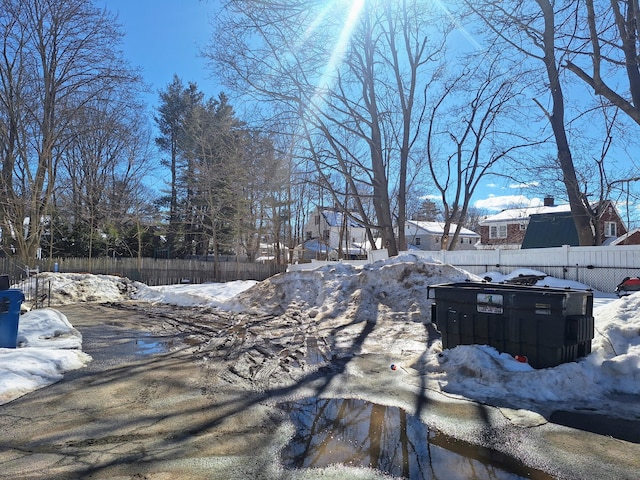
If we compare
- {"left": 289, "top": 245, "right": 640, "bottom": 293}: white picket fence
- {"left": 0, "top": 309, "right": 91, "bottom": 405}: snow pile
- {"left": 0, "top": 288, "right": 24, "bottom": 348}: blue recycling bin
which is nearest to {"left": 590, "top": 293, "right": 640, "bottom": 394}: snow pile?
{"left": 0, "top": 309, "right": 91, "bottom": 405}: snow pile

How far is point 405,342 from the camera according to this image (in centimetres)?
907

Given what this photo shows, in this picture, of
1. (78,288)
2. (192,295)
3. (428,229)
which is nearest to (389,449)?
(192,295)

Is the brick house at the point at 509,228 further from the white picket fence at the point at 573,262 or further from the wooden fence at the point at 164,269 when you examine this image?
the wooden fence at the point at 164,269

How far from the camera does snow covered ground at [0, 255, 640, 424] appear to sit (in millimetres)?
5762

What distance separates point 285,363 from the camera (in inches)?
294

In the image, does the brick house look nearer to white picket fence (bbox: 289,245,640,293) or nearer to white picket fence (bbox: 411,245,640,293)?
white picket fence (bbox: 289,245,640,293)

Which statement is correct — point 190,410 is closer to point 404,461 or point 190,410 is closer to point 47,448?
point 47,448

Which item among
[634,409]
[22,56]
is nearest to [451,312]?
[634,409]

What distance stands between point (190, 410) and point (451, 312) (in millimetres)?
4227

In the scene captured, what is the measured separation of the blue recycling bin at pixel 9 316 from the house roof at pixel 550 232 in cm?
3580

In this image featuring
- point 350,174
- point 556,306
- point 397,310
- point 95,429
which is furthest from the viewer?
point 350,174

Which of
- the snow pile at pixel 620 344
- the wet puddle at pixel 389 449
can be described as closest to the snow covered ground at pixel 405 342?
the snow pile at pixel 620 344

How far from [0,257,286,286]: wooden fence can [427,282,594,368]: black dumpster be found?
25.4 meters

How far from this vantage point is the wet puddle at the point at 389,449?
3615mm
